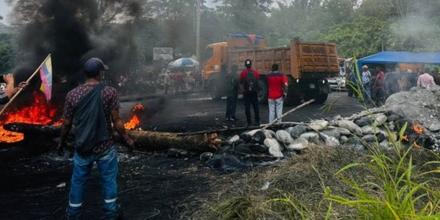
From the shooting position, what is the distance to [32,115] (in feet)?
35.6

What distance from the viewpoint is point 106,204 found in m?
4.48

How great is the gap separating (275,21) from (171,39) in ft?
72.5

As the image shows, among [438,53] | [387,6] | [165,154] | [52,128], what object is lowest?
[165,154]

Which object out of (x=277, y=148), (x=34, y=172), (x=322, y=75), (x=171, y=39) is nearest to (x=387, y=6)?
(x=322, y=75)

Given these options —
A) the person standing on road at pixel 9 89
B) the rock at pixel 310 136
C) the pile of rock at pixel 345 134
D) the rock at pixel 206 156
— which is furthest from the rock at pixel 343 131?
the person standing on road at pixel 9 89

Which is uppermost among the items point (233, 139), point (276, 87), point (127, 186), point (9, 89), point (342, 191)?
point (9, 89)

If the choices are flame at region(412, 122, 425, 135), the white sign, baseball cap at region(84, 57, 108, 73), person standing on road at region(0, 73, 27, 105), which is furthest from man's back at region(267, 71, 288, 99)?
the white sign

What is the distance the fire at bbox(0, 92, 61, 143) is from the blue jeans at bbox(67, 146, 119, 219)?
576 cm

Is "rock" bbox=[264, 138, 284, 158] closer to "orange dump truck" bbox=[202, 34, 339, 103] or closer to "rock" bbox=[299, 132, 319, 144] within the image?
"rock" bbox=[299, 132, 319, 144]

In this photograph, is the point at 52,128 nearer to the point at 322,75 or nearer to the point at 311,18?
the point at 322,75

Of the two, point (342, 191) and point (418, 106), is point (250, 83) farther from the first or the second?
point (342, 191)

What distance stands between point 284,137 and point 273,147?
39cm

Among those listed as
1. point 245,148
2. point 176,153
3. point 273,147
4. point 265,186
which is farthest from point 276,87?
point 265,186

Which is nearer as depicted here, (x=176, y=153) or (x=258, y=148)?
(x=258, y=148)
